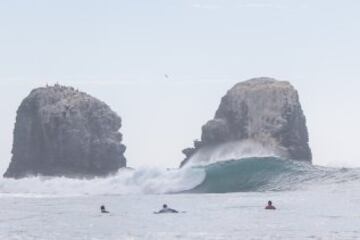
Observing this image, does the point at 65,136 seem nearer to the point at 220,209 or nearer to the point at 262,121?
the point at 262,121

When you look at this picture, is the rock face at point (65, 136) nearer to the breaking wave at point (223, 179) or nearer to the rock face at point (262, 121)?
the breaking wave at point (223, 179)

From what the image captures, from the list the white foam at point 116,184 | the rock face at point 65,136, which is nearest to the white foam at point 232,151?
the white foam at point 116,184

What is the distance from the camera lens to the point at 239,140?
128 metres

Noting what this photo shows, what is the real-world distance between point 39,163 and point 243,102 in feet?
119

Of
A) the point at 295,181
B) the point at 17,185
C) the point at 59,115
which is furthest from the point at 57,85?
the point at 295,181

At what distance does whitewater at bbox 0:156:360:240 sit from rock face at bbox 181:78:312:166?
1311 centimetres

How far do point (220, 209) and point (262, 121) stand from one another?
218 ft

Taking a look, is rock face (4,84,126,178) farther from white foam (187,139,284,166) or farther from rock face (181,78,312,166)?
white foam (187,139,284,166)

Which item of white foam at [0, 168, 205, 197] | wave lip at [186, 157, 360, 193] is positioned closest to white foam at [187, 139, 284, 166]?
white foam at [0, 168, 205, 197]

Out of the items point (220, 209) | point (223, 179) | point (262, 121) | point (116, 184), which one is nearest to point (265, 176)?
point (223, 179)

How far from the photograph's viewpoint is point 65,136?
14975cm

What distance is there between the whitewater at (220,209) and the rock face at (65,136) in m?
21.0

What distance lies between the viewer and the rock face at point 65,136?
483 ft

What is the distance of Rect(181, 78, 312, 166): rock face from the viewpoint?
12731 cm
